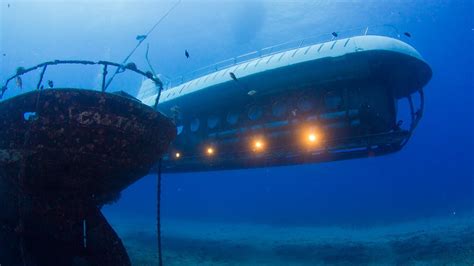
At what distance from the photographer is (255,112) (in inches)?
370

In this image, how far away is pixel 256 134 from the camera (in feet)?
30.6

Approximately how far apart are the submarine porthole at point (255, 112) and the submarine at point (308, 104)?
0.10ft

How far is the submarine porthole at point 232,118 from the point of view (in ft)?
32.2

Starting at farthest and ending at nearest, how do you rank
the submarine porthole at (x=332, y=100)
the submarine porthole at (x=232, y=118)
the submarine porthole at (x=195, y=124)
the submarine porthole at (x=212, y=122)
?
the submarine porthole at (x=195, y=124)
the submarine porthole at (x=212, y=122)
the submarine porthole at (x=232, y=118)
the submarine porthole at (x=332, y=100)

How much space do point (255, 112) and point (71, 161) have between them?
228 inches

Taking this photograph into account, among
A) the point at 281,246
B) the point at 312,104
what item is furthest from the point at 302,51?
the point at 281,246

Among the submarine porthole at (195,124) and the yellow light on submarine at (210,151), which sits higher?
the submarine porthole at (195,124)

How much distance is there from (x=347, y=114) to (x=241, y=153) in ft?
11.6

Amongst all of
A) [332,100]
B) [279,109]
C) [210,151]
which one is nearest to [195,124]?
→ [210,151]

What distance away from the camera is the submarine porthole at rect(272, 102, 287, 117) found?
8938mm

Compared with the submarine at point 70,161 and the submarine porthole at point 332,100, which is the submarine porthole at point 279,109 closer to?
the submarine porthole at point 332,100

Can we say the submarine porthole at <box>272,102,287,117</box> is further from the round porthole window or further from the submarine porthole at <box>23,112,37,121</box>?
the submarine porthole at <box>23,112,37,121</box>

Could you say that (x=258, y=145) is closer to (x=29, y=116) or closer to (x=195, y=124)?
(x=195, y=124)

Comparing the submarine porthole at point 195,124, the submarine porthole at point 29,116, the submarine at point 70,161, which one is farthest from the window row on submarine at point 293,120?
the submarine porthole at point 29,116
